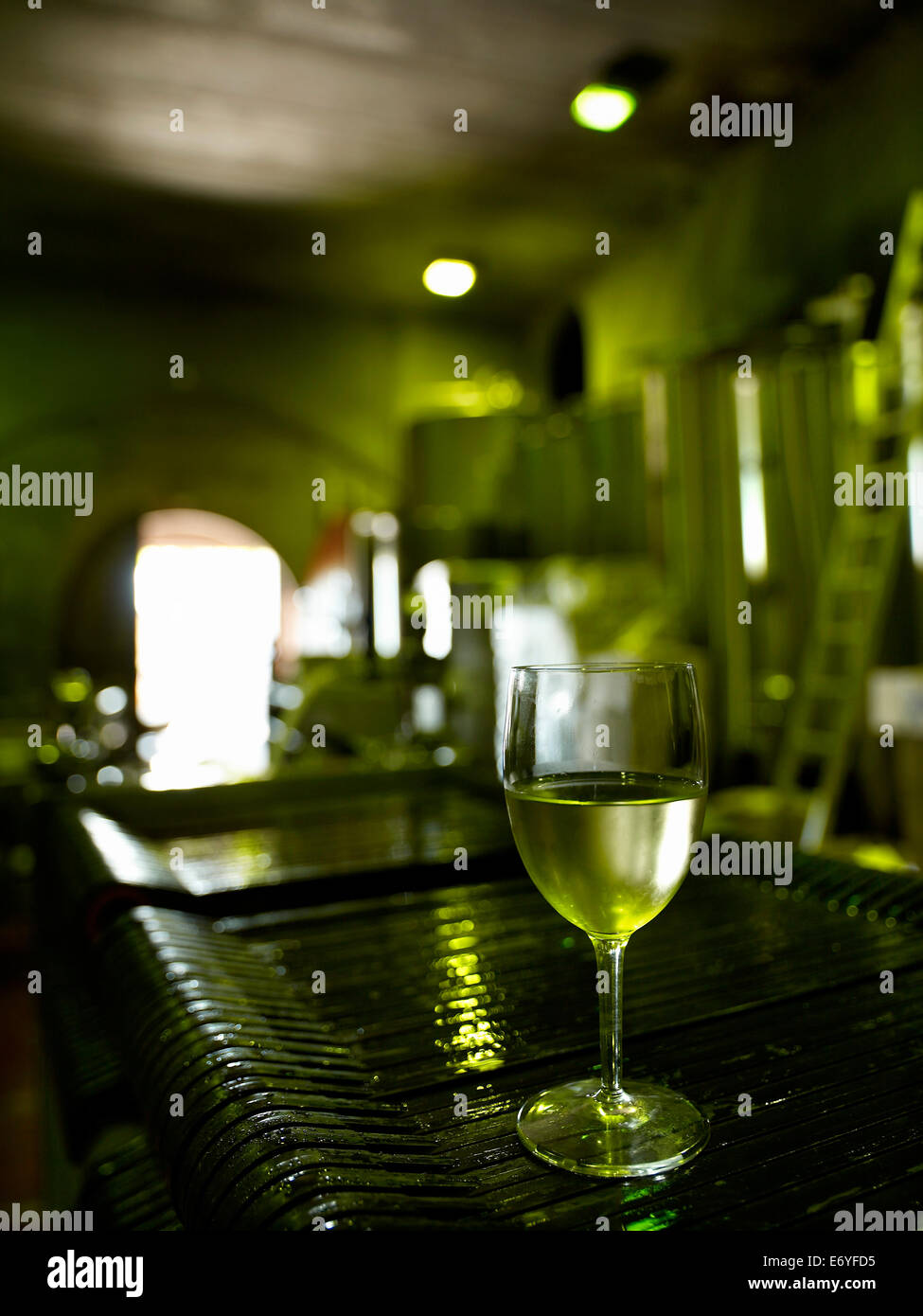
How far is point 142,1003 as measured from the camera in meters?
0.73

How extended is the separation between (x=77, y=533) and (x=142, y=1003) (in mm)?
8192

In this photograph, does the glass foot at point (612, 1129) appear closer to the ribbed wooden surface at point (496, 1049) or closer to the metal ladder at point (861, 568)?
the ribbed wooden surface at point (496, 1049)

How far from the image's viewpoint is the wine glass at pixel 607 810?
1.92 feet

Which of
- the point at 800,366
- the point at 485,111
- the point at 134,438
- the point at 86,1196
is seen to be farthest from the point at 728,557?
the point at 86,1196

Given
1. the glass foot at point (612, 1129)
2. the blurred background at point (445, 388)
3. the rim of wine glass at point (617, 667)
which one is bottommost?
the glass foot at point (612, 1129)

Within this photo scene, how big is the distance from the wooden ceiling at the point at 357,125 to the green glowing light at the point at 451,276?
0.31 metres

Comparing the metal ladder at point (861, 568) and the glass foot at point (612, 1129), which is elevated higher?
the metal ladder at point (861, 568)

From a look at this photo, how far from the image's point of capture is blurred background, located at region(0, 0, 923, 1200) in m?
4.73

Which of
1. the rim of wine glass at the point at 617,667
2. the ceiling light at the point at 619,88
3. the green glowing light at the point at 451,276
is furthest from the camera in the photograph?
the green glowing light at the point at 451,276

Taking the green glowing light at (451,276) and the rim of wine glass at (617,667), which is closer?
the rim of wine glass at (617,667)

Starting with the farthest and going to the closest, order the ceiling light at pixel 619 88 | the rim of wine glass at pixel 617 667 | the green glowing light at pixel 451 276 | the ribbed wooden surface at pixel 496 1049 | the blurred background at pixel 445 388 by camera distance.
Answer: the green glowing light at pixel 451 276
the ceiling light at pixel 619 88
the blurred background at pixel 445 388
the rim of wine glass at pixel 617 667
the ribbed wooden surface at pixel 496 1049

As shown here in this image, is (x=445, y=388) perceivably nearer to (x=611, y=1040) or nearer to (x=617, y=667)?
(x=617, y=667)

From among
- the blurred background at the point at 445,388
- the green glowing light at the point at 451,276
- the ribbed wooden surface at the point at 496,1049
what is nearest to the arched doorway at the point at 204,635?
the blurred background at the point at 445,388

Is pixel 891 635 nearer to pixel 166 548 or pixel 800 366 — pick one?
pixel 800 366
